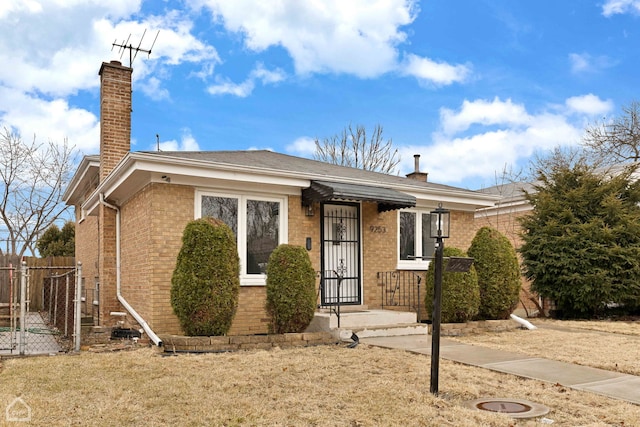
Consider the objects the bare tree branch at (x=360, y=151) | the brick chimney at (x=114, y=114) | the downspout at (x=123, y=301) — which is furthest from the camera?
the bare tree branch at (x=360, y=151)

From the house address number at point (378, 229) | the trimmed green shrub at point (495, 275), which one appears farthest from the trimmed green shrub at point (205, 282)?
the trimmed green shrub at point (495, 275)

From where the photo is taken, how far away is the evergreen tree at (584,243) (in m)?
13.4

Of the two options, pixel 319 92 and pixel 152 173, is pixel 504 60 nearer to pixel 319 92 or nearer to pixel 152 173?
pixel 319 92

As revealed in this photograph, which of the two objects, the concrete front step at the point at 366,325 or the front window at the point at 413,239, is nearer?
the concrete front step at the point at 366,325

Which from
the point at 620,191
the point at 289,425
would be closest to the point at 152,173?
the point at 289,425

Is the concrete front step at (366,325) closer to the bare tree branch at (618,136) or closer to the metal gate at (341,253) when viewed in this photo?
the metal gate at (341,253)

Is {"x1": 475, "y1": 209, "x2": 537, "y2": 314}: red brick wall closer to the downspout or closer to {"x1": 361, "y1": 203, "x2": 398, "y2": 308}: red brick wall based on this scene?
{"x1": 361, "y1": 203, "x2": 398, "y2": 308}: red brick wall

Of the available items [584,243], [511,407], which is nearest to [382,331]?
[511,407]

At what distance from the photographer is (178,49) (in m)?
14.8

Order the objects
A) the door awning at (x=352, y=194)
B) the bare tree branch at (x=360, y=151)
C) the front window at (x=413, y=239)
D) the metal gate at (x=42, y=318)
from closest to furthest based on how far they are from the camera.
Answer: the metal gate at (x=42, y=318)
the door awning at (x=352, y=194)
the front window at (x=413, y=239)
the bare tree branch at (x=360, y=151)

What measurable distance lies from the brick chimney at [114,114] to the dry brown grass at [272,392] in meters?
5.52

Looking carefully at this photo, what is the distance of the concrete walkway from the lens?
5816 mm

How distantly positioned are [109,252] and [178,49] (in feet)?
20.3

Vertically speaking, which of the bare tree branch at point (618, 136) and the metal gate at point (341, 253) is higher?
the bare tree branch at point (618, 136)
